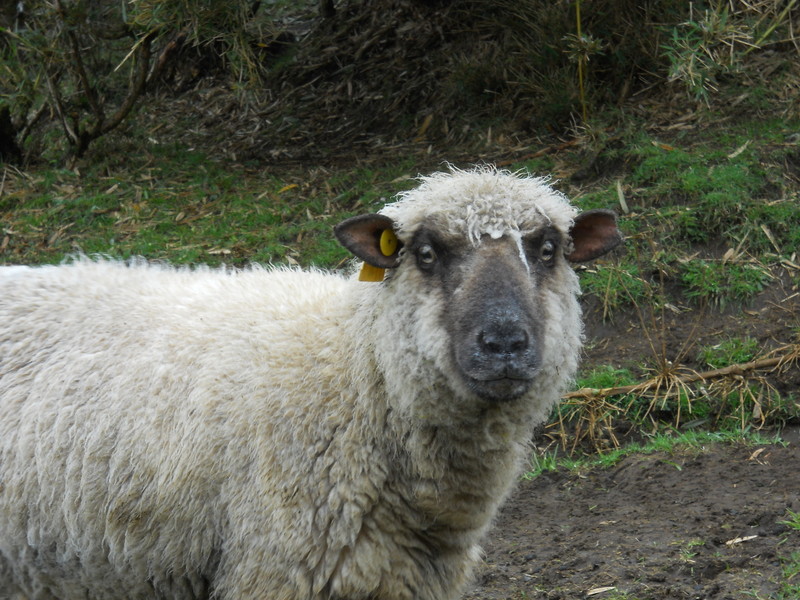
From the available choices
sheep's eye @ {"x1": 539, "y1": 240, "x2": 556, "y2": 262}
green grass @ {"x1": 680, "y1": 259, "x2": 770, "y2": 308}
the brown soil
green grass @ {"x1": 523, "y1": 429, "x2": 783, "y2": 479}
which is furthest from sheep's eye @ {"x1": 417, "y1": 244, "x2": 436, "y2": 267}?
green grass @ {"x1": 680, "y1": 259, "x2": 770, "y2": 308}

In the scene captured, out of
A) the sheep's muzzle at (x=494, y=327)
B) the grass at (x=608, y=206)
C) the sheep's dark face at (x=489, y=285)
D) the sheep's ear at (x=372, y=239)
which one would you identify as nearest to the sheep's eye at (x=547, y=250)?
the sheep's dark face at (x=489, y=285)

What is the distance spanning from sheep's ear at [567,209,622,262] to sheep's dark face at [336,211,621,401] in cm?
2

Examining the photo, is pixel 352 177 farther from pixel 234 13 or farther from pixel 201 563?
pixel 201 563

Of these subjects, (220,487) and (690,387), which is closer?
(220,487)

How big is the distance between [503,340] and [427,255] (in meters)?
0.56

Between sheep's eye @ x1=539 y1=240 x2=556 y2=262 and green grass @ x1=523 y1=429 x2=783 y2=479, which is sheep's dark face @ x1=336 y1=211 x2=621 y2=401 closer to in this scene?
sheep's eye @ x1=539 y1=240 x2=556 y2=262

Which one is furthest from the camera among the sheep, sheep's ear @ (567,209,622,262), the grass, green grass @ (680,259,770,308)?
green grass @ (680,259,770,308)

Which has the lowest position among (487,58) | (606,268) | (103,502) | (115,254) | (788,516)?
(788,516)

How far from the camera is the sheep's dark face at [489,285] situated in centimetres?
334

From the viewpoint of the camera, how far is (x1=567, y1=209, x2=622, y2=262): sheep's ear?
4023 mm

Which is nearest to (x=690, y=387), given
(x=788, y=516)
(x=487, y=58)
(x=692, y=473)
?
(x=692, y=473)

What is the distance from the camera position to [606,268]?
7.25m

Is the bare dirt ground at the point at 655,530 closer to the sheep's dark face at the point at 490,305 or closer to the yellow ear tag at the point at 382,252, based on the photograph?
the sheep's dark face at the point at 490,305

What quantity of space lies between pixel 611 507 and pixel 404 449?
7.38 feet
